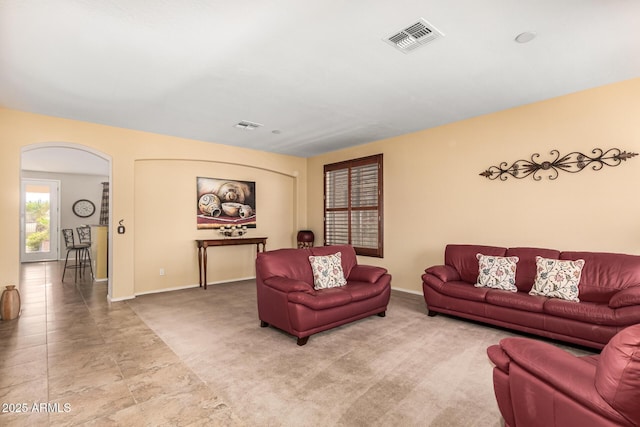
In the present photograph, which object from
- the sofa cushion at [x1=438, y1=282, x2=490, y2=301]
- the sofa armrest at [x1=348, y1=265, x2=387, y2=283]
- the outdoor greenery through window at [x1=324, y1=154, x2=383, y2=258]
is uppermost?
the outdoor greenery through window at [x1=324, y1=154, x2=383, y2=258]

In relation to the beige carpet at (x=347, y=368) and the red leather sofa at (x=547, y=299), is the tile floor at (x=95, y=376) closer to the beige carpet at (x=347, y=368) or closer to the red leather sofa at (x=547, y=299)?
the beige carpet at (x=347, y=368)

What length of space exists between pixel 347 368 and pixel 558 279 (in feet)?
8.05

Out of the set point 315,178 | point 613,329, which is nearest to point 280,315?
point 613,329

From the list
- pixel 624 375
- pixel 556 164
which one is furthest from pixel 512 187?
pixel 624 375

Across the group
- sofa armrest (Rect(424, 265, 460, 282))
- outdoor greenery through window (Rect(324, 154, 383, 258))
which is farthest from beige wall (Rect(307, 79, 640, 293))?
sofa armrest (Rect(424, 265, 460, 282))

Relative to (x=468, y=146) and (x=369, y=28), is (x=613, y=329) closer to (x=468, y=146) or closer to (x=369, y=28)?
(x=468, y=146)

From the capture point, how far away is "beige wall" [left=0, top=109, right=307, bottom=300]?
4.10 metres

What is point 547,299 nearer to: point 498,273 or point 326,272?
point 498,273

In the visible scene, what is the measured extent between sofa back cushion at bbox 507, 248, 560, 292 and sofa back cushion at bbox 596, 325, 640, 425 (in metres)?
2.67

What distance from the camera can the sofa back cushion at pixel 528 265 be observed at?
143 inches

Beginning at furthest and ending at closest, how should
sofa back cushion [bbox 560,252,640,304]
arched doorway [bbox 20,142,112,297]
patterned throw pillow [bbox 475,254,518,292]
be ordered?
arched doorway [bbox 20,142,112,297] → patterned throw pillow [bbox 475,254,518,292] → sofa back cushion [bbox 560,252,640,304]

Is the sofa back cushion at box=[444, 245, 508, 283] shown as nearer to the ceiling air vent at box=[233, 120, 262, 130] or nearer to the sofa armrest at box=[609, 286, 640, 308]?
the sofa armrest at box=[609, 286, 640, 308]

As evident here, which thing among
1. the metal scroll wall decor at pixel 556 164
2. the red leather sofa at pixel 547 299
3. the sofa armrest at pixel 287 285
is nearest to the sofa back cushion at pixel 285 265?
the sofa armrest at pixel 287 285

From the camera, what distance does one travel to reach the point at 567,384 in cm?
139
